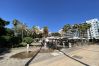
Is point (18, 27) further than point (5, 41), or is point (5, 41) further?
point (18, 27)

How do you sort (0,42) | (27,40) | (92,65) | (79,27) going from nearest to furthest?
(92,65) < (0,42) < (27,40) < (79,27)

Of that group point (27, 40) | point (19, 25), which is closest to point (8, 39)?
point (27, 40)

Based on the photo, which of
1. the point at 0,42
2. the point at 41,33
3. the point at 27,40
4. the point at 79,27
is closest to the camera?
the point at 0,42

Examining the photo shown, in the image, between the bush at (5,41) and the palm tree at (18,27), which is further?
the palm tree at (18,27)

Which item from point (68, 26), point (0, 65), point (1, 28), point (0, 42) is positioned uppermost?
point (68, 26)

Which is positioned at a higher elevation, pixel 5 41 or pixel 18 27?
pixel 18 27

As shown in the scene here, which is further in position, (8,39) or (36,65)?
(8,39)

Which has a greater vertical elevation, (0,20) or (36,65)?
(0,20)

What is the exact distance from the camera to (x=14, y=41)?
3669 centimetres

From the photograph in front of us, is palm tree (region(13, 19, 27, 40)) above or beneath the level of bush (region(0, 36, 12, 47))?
above

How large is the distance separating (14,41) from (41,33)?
248 feet

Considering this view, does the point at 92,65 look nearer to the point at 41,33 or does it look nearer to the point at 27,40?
the point at 27,40

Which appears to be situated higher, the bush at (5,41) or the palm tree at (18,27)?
the palm tree at (18,27)

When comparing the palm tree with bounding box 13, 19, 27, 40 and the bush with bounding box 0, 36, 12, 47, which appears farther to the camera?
the palm tree with bounding box 13, 19, 27, 40
